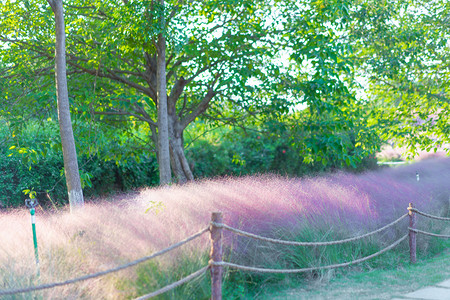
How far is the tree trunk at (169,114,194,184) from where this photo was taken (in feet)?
37.5

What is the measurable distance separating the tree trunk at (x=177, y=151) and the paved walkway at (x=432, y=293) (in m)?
6.44

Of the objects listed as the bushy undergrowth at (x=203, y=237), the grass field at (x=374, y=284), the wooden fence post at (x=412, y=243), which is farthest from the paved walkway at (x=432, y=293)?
the wooden fence post at (x=412, y=243)

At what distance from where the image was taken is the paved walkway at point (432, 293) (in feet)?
19.1

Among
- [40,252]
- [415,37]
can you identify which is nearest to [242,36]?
[415,37]

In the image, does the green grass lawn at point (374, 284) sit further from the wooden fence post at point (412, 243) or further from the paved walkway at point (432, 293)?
the wooden fence post at point (412, 243)

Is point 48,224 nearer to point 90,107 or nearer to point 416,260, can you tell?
point 90,107

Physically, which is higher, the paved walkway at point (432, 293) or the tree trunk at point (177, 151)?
the tree trunk at point (177, 151)

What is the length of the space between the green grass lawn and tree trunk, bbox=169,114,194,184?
18.0 feet

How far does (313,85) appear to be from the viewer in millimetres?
9773

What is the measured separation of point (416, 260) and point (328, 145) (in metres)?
2.78

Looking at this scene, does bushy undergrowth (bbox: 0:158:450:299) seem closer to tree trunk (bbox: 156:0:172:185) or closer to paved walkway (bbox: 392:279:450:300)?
paved walkway (bbox: 392:279:450:300)

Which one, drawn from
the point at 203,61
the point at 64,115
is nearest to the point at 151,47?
the point at 203,61

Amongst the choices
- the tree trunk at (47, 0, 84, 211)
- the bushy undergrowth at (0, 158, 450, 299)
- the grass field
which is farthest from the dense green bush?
the grass field

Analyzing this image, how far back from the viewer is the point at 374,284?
6.61m
